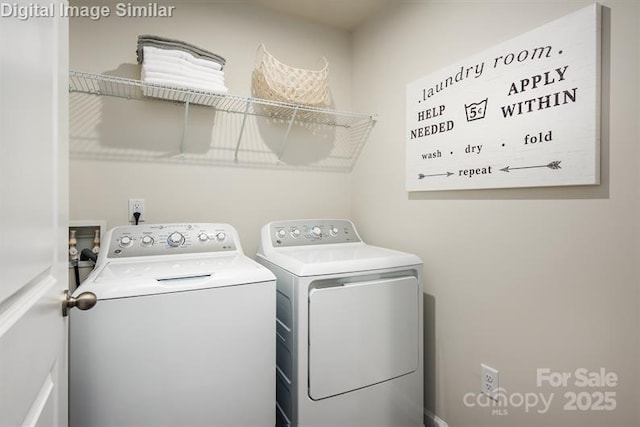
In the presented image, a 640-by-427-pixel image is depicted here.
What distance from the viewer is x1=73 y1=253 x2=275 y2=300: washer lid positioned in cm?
112

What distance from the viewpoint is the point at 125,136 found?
1.76 meters

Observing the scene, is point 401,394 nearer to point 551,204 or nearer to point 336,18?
point 551,204

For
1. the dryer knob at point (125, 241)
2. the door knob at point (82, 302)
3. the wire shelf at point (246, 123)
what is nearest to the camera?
the door knob at point (82, 302)

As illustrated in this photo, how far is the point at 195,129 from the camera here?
6.27 feet

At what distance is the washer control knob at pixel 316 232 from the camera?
76.9 inches

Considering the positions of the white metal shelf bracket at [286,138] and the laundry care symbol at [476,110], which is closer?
the laundry care symbol at [476,110]

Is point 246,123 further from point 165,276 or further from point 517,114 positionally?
point 517,114

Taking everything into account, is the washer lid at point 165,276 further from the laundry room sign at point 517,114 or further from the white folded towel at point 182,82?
the laundry room sign at point 517,114

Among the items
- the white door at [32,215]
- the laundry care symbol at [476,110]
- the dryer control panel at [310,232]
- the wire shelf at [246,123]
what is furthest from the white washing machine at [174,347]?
the laundry care symbol at [476,110]

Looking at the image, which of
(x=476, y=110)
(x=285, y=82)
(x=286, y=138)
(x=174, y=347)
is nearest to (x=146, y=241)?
(x=174, y=347)

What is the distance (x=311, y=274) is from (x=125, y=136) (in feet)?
4.12

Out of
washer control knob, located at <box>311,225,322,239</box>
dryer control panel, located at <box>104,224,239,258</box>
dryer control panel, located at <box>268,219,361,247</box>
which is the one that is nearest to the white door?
dryer control panel, located at <box>104,224,239,258</box>

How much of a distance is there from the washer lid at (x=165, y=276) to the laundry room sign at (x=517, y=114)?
1003mm

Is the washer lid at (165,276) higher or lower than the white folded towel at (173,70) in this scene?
lower
